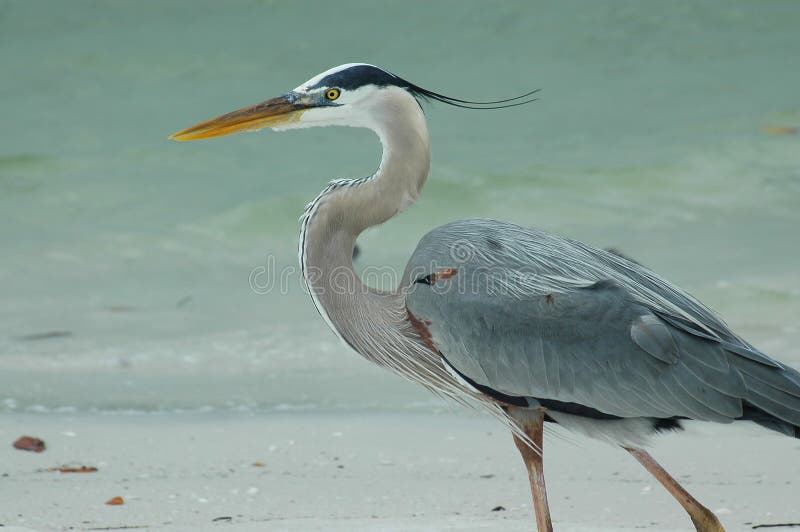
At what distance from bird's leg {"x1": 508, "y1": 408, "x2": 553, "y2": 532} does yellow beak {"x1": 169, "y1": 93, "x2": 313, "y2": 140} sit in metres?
1.25

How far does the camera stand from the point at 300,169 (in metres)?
11.9

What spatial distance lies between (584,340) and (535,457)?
1.28 feet

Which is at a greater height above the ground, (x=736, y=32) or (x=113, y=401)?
(x=736, y=32)

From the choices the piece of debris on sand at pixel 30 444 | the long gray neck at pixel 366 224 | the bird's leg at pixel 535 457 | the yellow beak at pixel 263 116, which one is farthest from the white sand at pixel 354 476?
the yellow beak at pixel 263 116

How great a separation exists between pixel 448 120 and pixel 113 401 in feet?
27.6

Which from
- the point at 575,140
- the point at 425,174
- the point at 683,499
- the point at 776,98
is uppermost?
the point at 776,98

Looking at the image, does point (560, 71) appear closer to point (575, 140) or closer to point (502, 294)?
point (575, 140)

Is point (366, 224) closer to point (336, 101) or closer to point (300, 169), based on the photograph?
point (336, 101)

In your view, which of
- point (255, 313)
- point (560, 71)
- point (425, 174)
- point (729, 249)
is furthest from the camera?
point (560, 71)

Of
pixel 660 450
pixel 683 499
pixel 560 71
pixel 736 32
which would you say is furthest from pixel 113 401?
pixel 736 32

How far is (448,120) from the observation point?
13.6 meters

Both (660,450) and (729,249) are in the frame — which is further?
(729,249)

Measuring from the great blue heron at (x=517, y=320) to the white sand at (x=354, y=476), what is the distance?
0.24m

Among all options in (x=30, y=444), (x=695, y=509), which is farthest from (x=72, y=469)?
(x=695, y=509)
